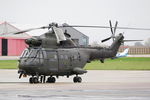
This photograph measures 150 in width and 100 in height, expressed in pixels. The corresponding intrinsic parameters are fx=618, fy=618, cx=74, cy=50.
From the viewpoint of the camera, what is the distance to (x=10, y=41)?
123812 millimetres

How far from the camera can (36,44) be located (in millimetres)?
34125

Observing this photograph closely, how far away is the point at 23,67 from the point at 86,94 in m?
10.2

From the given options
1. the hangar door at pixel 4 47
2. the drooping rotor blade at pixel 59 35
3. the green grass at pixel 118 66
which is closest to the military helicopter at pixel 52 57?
the drooping rotor blade at pixel 59 35

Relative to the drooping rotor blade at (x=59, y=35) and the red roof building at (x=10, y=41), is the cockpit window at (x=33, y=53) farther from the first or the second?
the red roof building at (x=10, y=41)

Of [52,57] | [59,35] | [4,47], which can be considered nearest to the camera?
[59,35]

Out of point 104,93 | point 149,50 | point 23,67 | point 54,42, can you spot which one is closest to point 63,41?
point 54,42

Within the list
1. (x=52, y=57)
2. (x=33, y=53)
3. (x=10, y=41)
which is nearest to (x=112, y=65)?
(x=52, y=57)

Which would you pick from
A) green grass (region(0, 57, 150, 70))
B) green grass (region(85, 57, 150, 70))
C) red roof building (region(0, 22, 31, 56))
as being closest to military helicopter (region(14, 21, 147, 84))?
green grass (region(85, 57, 150, 70))

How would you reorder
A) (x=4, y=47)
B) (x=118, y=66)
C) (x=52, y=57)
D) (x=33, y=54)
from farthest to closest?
(x=4, y=47), (x=118, y=66), (x=52, y=57), (x=33, y=54)

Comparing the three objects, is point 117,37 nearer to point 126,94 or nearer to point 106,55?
point 106,55

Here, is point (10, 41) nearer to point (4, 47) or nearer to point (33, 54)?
point (4, 47)

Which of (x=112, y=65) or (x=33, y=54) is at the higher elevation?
(x=33, y=54)

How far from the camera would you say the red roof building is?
123688 mm

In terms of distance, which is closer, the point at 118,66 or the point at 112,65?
the point at 118,66
